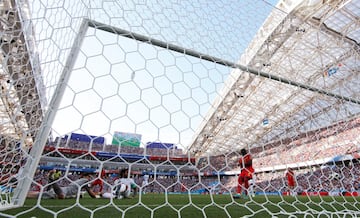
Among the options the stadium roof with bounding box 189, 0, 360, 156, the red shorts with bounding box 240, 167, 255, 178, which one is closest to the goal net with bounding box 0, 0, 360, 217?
the red shorts with bounding box 240, 167, 255, 178

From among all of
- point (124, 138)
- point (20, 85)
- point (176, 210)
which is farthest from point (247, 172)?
point (20, 85)

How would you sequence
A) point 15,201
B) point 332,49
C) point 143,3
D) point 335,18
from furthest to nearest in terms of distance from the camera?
point 332,49 < point 335,18 < point 143,3 < point 15,201

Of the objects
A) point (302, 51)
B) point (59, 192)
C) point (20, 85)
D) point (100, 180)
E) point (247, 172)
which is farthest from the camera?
point (302, 51)

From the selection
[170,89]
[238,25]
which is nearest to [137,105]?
[170,89]

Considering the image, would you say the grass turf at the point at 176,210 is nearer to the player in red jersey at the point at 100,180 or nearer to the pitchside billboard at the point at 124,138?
the player in red jersey at the point at 100,180

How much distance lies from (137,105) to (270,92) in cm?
890

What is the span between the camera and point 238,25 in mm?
2676

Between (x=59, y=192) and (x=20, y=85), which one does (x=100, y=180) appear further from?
(x=59, y=192)

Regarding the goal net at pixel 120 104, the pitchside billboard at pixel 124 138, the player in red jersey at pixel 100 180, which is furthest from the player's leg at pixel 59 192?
the pitchside billboard at pixel 124 138

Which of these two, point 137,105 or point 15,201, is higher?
point 137,105

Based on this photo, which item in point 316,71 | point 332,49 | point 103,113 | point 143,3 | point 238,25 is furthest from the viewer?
point 316,71

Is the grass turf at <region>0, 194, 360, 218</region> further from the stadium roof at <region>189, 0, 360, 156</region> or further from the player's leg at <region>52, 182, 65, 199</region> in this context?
the stadium roof at <region>189, 0, 360, 156</region>

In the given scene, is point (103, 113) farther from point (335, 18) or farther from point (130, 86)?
point (335, 18)

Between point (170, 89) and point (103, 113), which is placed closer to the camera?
point (103, 113)
